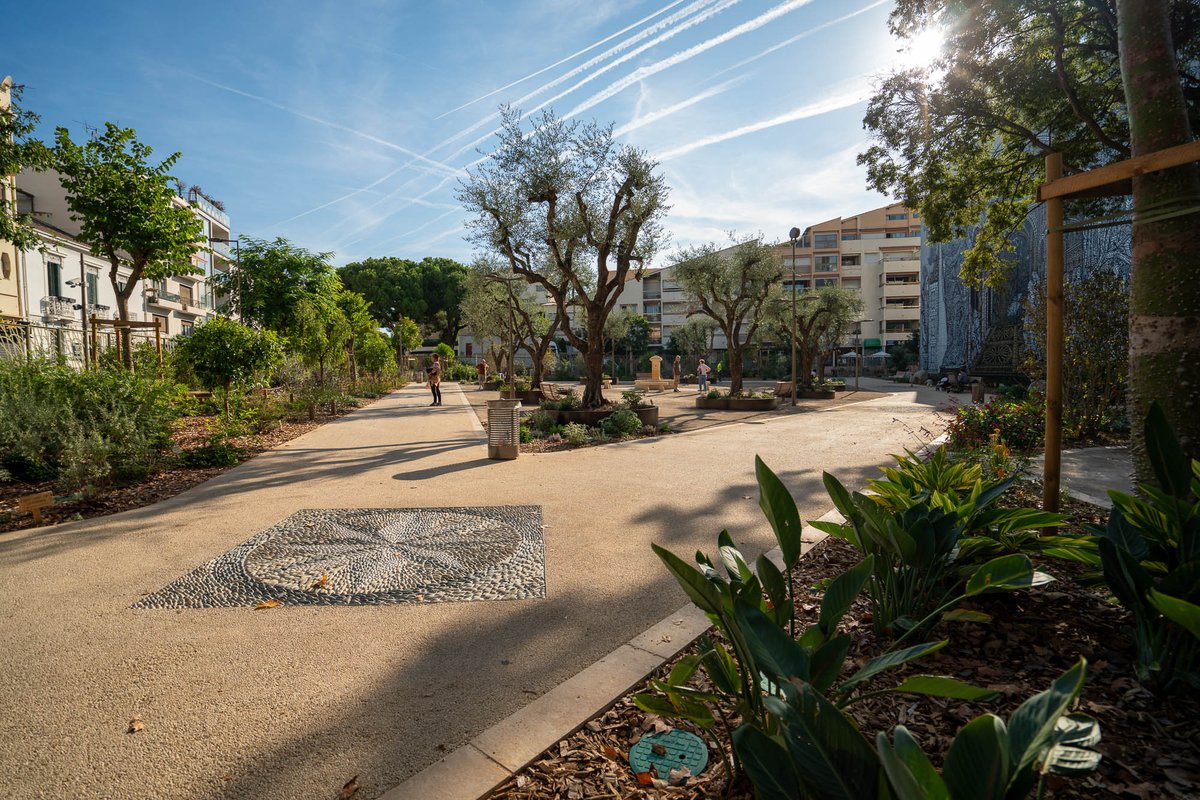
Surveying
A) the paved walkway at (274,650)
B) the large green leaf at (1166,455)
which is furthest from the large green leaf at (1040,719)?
the large green leaf at (1166,455)

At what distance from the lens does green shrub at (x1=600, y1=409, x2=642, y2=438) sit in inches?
461

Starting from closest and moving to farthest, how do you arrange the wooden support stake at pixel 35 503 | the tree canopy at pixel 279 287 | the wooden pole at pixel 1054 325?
the wooden pole at pixel 1054 325 < the wooden support stake at pixel 35 503 < the tree canopy at pixel 279 287

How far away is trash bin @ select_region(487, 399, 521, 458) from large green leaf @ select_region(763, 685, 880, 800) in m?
7.79

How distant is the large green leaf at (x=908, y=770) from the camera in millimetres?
1029

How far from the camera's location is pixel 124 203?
10297 millimetres

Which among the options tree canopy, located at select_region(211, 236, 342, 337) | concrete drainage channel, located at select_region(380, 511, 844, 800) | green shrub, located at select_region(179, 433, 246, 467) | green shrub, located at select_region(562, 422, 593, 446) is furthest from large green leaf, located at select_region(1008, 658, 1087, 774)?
tree canopy, located at select_region(211, 236, 342, 337)

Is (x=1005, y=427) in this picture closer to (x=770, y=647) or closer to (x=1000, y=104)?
(x=1000, y=104)

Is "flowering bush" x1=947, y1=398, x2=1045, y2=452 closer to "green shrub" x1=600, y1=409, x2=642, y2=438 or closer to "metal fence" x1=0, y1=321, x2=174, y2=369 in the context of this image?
"green shrub" x1=600, y1=409, x2=642, y2=438

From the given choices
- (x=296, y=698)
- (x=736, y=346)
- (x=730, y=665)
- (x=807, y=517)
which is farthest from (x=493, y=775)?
(x=736, y=346)

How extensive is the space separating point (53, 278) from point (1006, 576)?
33039 mm

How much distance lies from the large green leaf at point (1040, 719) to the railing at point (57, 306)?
32.2 metres

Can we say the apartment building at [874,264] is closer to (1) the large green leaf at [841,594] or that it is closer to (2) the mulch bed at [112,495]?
(2) the mulch bed at [112,495]

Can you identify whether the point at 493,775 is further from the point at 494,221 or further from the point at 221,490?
the point at 494,221

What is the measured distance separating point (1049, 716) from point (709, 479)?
236 inches
